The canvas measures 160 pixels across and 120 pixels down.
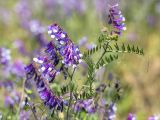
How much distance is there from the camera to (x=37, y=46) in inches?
258

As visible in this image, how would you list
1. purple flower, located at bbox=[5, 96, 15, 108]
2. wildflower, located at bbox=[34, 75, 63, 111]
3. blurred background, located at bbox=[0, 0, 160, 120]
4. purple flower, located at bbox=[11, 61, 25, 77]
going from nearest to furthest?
wildflower, located at bbox=[34, 75, 63, 111] → purple flower, located at bbox=[5, 96, 15, 108] → purple flower, located at bbox=[11, 61, 25, 77] → blurred background, located at bbox=[0, 0, 160, 120]

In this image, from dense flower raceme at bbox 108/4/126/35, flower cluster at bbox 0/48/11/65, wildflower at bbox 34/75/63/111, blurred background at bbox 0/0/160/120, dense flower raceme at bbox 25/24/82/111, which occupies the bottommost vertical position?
wildflower at bbox 34/75/63/111

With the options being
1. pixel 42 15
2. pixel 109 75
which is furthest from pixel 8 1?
pixel 109 75

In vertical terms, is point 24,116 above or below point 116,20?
below

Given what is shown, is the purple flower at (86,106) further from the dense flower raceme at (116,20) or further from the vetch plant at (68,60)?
the dense flower raceme at (116,20)

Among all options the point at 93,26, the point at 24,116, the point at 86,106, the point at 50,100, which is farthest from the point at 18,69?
the point at 93,26

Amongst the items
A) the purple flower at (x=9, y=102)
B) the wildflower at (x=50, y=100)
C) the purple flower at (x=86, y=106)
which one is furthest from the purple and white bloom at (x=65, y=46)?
the purple flower at (x=9, y=102)

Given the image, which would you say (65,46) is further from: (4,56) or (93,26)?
(93,26)

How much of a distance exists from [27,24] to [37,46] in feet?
6.07

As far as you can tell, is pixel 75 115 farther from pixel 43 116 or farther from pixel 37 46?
pixel 37 46

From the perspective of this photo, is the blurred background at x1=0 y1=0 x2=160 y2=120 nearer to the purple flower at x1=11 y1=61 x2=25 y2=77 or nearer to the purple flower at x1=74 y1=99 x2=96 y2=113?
the purple flower at x1=11 y1=61 x2=25 y2=77

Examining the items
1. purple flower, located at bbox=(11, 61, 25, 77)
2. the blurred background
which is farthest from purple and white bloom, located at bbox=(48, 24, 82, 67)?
the blurred background

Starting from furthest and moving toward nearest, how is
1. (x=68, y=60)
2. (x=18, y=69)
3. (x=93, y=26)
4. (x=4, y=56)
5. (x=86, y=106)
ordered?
(x=93, y=26), (x=18, y=69), (x=4, y=56), (x=86, y=106), (x=68, y=60)

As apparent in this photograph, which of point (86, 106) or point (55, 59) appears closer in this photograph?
point (55, 59)
